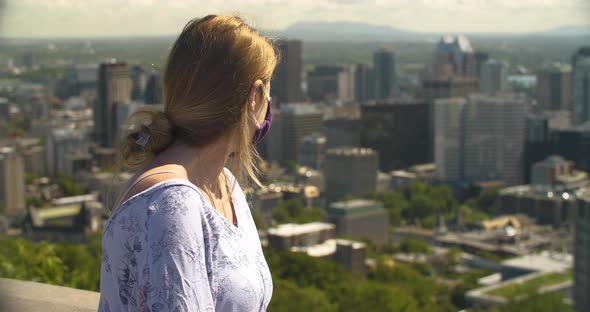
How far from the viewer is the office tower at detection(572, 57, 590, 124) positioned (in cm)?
2469

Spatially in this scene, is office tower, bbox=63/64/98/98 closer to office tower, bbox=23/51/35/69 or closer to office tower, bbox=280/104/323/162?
office tower, bbox=280/104/323/162

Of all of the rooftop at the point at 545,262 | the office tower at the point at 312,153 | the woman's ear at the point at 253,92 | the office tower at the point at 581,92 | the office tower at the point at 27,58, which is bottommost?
the rooftop at the point at 545,262

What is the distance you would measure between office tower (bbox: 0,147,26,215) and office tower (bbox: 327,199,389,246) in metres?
5.23

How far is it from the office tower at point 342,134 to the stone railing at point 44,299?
75.7 feet

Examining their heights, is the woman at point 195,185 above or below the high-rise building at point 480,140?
above

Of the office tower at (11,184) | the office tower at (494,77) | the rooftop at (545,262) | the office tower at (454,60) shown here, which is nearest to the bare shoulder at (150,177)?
the rooftop at (545,262)

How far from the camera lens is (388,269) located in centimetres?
1206

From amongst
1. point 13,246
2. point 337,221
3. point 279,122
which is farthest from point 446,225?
point 13,246

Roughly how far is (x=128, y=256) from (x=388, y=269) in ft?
38.0

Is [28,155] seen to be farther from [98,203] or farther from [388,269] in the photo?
[388,269]

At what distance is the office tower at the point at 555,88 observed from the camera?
27.6 metres

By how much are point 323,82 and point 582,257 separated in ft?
83.6

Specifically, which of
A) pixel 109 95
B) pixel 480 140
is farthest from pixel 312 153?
pixel 109 95

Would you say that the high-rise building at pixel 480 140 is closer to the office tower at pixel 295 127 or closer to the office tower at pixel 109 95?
the office tower at pixel 295 127
